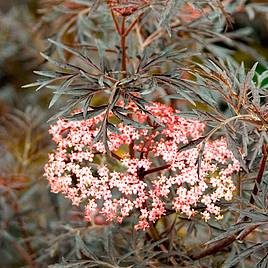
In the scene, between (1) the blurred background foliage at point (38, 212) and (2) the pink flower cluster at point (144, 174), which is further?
(1) the blurred background foliage at point (38, 212)

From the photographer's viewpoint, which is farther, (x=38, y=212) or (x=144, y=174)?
(x=38, y=212)

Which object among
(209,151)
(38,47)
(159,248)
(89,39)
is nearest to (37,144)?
(89,39)

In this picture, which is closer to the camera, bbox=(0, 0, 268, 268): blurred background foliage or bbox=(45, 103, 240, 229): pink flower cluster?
bbox=(45, 103, 240, 229): pink flower cluster

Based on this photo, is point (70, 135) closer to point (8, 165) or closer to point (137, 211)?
point (137, 211)

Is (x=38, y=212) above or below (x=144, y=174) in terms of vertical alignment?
below

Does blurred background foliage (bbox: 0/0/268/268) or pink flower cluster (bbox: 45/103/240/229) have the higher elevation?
pink flower cluster (bbox: 45/103/240/229)
